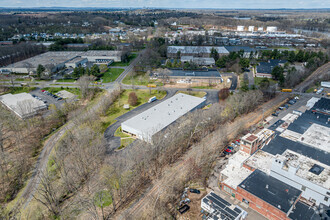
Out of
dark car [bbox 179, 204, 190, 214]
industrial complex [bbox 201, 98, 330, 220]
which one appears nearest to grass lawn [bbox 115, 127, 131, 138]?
dark car [bbox 179, 204, 190, 214]

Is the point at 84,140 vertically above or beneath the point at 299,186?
above

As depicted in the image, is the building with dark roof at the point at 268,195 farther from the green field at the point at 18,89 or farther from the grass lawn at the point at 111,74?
the green field at the point at 18,89

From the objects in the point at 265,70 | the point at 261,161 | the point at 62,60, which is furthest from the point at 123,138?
the point at 62,60

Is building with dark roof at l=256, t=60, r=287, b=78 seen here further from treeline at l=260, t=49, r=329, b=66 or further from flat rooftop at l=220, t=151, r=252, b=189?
flat rooftop at l=220, t=151, r=252, b=189

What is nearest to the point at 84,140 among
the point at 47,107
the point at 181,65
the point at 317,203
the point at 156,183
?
the point at 156,183

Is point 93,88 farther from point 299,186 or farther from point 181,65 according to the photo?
point 299,186

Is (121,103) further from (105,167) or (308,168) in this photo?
(308,168)
